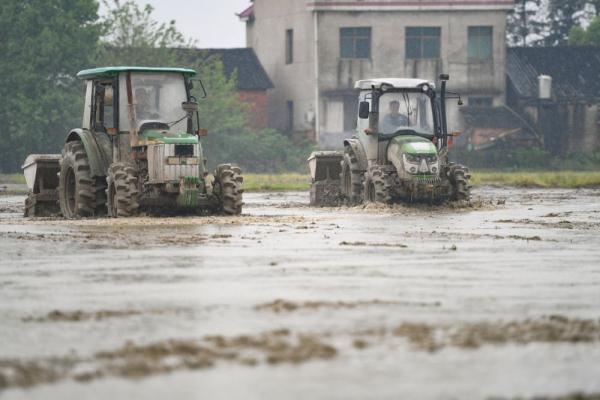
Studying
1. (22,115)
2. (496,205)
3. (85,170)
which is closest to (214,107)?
(22,115)

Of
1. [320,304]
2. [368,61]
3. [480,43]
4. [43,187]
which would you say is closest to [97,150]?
[43,187]

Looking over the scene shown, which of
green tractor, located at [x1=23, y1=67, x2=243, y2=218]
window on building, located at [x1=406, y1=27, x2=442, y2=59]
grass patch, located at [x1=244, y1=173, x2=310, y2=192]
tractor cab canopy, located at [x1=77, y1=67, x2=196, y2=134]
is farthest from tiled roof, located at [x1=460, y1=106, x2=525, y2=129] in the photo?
tractor cab canopy, located at [x1=77, y1=67, x2=196, y2=134]

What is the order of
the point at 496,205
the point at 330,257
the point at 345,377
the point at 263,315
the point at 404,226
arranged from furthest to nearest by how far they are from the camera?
the point at 496,205
the point at 404,226
the point at 330,257
the point at 263,315
the point at 345,377

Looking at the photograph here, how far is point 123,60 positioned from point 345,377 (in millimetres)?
58821

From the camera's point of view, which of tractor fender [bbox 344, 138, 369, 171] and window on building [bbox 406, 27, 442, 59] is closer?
tractor fender [bbox 344, 138, 369, 171]

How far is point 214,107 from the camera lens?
223 feet

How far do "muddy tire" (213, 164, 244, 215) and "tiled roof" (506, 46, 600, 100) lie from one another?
45.1m

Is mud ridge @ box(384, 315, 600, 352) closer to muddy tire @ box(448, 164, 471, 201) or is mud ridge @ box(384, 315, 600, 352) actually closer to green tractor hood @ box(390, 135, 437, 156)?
green tractor hood @ box(390, 135, 437, 156)

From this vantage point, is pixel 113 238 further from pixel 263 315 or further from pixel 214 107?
pixel 214 107

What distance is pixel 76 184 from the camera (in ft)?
83.6

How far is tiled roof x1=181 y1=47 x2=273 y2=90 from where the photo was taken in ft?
235

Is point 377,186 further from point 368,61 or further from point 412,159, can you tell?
point 368,61

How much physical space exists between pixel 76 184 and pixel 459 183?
7.76 m

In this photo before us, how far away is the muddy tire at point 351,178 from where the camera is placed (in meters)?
31.0
